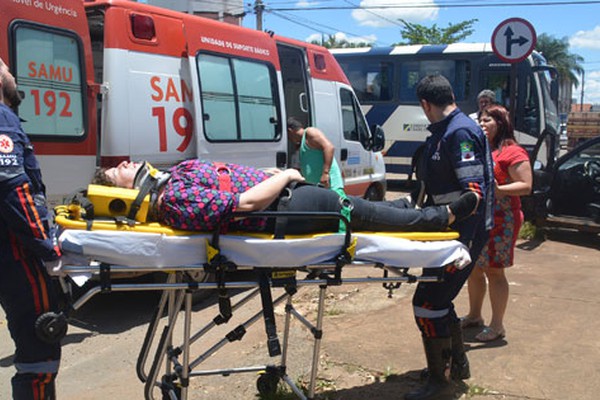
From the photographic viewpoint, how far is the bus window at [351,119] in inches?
339

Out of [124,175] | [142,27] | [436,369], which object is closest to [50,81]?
[142,27]

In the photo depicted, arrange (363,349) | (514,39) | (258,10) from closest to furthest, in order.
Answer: (363,349), (514,39), (258,10)

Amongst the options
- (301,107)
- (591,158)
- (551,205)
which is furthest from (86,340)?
(591,158)

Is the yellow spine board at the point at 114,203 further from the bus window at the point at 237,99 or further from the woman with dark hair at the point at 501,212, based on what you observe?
the bus window at the point at 237,99

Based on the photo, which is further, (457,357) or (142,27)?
(142,27)

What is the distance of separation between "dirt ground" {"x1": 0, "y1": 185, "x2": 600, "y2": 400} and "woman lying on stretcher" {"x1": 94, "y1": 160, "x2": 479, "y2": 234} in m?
1.20

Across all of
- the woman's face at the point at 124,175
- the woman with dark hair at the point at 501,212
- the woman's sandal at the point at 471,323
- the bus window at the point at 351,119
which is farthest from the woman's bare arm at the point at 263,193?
the bus window at the point at 351,119

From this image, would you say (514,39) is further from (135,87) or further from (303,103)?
(135,87)

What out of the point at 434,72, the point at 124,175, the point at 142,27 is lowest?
the point at 124,175

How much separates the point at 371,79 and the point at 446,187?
42.7 ft

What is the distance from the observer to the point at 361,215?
3.29m

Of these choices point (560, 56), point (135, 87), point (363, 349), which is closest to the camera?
point (363, 349)

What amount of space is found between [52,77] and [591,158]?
23.6 feet

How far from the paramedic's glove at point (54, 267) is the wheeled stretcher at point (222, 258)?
0.02 meters
